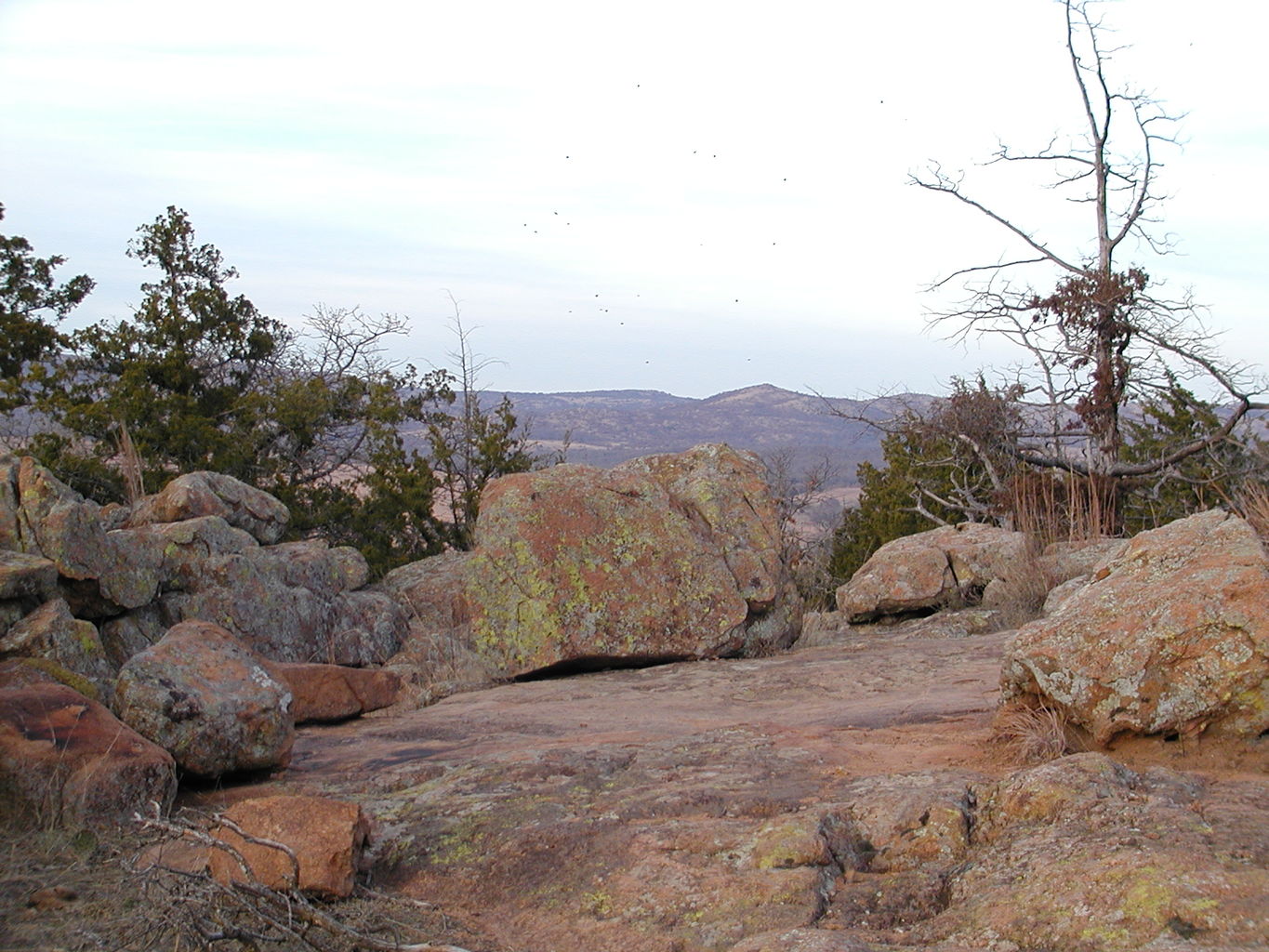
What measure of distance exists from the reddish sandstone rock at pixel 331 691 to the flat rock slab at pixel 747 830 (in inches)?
18.2

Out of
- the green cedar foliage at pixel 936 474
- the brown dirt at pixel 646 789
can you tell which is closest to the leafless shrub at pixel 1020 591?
the brown dirt at pixel 646 789

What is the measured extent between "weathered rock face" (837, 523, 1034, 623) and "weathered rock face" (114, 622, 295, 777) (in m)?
7.55

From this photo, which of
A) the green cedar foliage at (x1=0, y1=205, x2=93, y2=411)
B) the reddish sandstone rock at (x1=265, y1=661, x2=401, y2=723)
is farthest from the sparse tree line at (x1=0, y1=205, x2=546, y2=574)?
the reddish sandstone rock at (x1=265, y1=661, x2=401, y2=723)

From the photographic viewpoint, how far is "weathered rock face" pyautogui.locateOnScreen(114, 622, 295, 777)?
506 centimetres

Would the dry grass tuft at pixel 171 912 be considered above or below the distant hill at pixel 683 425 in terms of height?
below

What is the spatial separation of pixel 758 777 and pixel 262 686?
2.56 meters

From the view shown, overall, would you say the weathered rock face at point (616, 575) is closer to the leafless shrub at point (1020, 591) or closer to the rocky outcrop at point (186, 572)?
the rocky outcrop at point (186, 572)

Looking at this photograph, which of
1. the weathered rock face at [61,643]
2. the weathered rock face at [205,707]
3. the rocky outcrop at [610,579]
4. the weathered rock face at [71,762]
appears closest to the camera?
the weathered rock face at [71,762]

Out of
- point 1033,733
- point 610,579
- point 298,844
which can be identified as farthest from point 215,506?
point 1033,733

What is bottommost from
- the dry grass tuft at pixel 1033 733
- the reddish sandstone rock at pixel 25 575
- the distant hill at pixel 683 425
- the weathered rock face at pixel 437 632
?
the weathered rock face at pixel 437 632

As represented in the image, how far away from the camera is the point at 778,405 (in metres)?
97.1

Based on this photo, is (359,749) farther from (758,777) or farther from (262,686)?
(758,777)

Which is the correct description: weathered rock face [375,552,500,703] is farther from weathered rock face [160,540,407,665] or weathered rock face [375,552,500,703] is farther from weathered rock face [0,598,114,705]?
weathered rock face [0,598,114,705]

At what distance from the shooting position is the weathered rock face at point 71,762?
425cm
